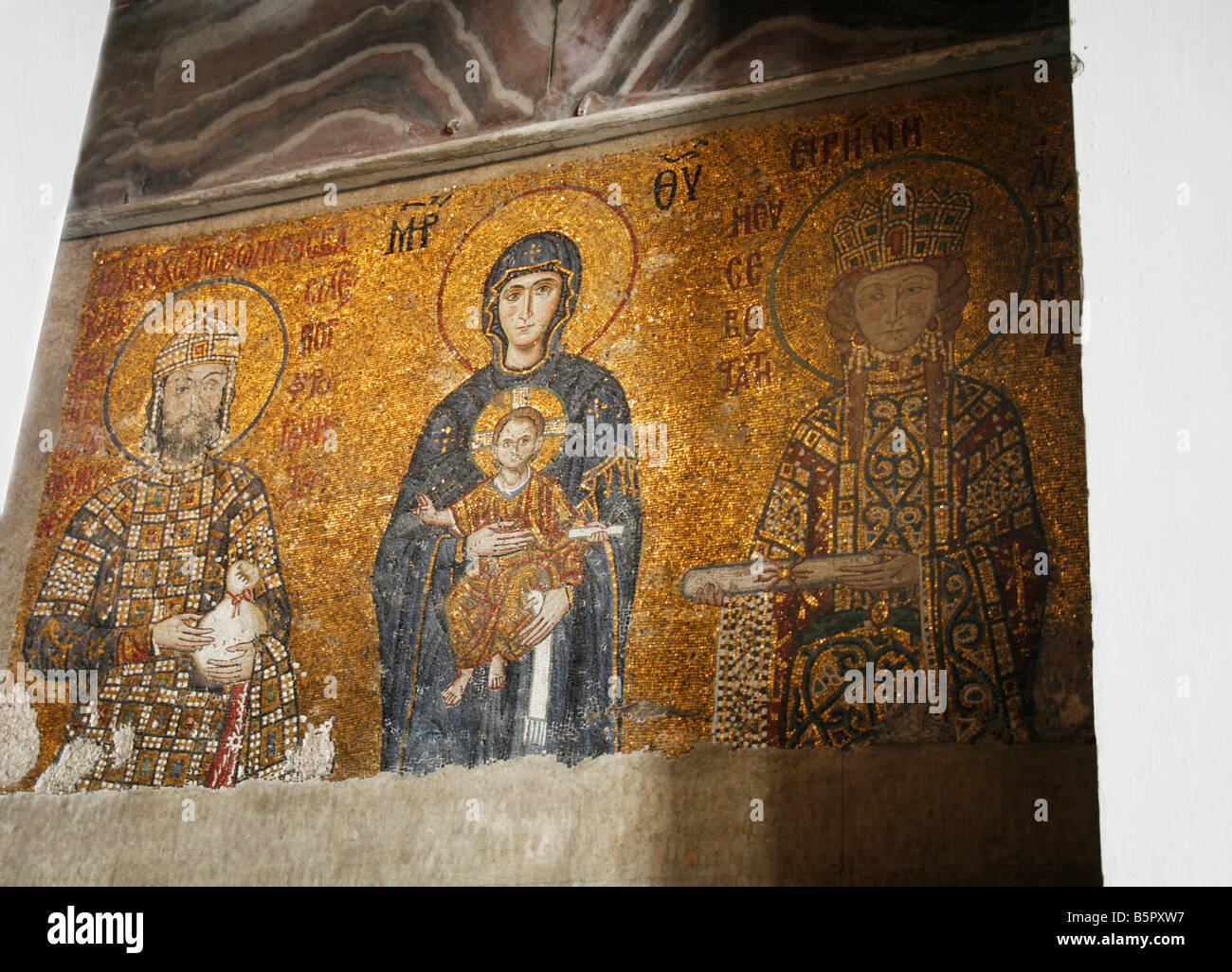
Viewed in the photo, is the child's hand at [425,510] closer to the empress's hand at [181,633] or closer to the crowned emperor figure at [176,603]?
the crowned emperor figure at [176,603]

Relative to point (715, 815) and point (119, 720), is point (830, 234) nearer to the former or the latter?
point (715, 815)

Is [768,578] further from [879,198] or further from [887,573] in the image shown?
[879,198]

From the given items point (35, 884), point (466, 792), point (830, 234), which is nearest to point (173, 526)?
point (35, 884)

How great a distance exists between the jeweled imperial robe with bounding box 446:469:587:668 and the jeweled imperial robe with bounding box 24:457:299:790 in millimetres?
723

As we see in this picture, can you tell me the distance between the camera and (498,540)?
5.16 meters

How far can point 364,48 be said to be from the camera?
21.0 ft

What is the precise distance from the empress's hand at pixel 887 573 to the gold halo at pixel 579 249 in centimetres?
143

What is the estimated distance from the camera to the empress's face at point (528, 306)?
216 inches

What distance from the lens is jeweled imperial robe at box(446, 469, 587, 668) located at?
5008mm

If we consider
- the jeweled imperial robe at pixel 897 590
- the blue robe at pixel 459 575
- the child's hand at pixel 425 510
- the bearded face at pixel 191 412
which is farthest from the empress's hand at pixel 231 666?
the jeweled imperial robe at pixel 897 590

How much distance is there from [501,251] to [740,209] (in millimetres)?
1003

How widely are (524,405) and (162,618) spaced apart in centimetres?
167
